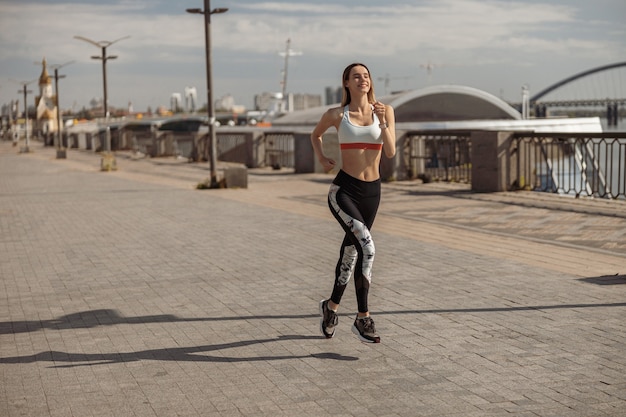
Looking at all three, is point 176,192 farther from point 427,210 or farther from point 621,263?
point 621,263

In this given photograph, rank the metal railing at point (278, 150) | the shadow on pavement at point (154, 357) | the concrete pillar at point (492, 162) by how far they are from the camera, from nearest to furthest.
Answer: the shadow on pavement at point (154, 357)
the concrete pillar at point (492, 162)
the metal railing at point (278, 150)

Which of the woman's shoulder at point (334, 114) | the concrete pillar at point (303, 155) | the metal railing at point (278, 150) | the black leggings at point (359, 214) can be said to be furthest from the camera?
the metal railing at point (278, 150)

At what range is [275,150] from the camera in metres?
31.0

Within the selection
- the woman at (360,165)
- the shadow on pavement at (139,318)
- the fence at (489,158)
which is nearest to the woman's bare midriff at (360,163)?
the woman at (360,165)

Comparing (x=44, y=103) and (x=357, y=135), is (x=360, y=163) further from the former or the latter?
(x=44, y=103)

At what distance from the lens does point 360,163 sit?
6.25m

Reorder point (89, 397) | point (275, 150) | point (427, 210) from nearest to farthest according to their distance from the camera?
point (89, 397) < point (427, 210) < point (275, 150)

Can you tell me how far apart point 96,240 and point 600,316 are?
24.1 feet

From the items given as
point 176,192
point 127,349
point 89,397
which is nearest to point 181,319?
point 127,349

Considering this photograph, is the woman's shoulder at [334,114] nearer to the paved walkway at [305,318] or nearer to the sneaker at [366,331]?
the sneaker at [366,331]

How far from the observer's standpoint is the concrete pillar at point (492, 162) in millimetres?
18234

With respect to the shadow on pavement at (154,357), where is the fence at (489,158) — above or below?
above

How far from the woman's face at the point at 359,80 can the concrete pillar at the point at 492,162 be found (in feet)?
40.3

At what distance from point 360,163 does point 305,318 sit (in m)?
1.53
